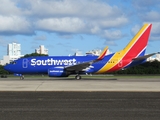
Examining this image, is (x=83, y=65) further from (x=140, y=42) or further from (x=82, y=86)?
(x=82, y=86)

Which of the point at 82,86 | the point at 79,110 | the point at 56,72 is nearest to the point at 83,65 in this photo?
the point at 56,72

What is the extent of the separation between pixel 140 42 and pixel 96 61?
21.3 feet

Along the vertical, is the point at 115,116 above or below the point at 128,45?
below

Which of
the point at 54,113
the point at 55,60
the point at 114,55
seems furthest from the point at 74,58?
the point at 54,113

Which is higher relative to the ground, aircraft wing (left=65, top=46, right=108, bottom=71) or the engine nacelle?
aircraft wing (left=65, top=46, right=108, bottom=71)

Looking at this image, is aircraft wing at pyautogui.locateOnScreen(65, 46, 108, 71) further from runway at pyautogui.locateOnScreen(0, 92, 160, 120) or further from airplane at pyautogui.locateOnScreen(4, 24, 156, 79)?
runway at pyautogui.locateOnScreen(0, 92, 160, 120)

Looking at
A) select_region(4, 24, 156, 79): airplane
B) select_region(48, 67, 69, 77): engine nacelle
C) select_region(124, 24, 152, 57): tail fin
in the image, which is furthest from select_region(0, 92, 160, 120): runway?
select_region(124, 24, 152, 57): tail fin

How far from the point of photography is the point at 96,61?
3972cm

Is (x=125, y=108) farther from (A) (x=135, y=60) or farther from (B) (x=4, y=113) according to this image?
(A) (x=135, y=60)

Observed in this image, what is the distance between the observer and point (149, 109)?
11.5 metres

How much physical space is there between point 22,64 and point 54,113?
31386mm

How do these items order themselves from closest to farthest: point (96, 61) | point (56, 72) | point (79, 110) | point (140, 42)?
point (79, 110) < point (56, 72) < point (96, 61) < point (140, 42)

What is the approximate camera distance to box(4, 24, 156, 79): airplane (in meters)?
40.2

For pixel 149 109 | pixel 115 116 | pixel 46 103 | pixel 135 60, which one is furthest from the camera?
pixel 135 60
